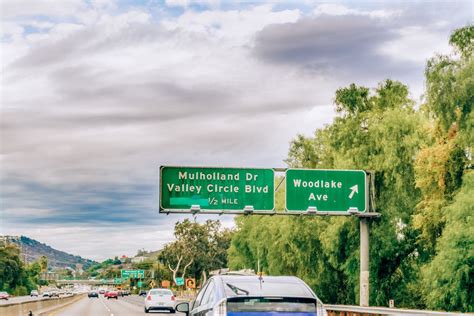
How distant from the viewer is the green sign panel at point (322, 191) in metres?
36.3

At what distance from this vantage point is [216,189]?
35969 millimetres

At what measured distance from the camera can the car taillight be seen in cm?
1066

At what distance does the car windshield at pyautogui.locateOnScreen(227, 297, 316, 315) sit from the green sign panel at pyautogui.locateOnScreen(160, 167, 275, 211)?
24922 mm

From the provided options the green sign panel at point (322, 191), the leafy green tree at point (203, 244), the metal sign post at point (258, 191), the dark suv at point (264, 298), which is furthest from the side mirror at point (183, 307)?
the leafy green tree at point (203, 244)

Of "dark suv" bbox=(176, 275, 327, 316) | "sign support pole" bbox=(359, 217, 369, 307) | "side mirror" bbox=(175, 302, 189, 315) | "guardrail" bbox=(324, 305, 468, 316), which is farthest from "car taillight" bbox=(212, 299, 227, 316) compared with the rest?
"sign support pole" bbox=(359, 217, 369, 307)

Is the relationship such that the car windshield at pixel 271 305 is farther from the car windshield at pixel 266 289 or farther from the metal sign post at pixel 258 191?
the metal sign post at pixel 258 191

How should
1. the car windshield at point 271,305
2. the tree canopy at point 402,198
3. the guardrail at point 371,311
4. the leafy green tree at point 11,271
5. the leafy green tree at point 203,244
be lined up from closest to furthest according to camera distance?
the car windshield at point 271,305 < the guardrail at point 371,311 < the tree canopy at point 402,198 < the leafy green tree at point 203,244 < the leafy green tree at point 11,271

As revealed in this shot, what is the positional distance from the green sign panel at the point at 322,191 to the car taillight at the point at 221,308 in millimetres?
25491

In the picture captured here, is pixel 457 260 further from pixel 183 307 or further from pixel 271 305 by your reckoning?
pixel 271 305

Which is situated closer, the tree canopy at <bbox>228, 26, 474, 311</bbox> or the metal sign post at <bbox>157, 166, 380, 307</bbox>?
the tree canopy at <bbox>228, 26, 474, 311</bbox>

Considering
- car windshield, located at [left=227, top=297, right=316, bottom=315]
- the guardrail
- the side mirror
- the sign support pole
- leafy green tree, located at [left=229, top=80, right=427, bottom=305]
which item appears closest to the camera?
car windshield, located at [left=227, top=297, right=316, bottom=315]

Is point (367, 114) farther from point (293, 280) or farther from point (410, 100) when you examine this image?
point (293, 280)

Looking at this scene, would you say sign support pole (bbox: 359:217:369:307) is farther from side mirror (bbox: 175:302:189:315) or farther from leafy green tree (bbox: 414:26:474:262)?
side mirror (bbox: 175:302:189:315)

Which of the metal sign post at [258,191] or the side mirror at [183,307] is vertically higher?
the metal sign post at [258,191]
